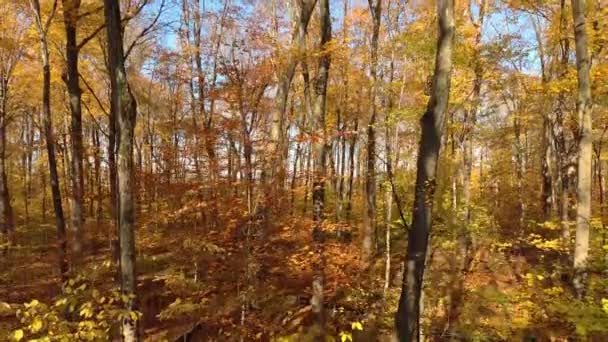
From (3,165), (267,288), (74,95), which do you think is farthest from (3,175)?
(267,288)

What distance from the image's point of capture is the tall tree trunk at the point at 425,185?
463cm

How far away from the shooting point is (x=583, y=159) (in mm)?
8086

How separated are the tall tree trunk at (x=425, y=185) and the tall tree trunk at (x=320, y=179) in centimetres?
371

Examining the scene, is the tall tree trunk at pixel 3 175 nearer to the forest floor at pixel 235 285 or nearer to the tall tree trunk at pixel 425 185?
the forest floor at pixel 235 285

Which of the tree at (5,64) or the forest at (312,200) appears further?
the tree at (5,64)

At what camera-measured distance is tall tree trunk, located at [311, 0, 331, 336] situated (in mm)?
8766

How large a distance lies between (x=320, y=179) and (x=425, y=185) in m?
4.15

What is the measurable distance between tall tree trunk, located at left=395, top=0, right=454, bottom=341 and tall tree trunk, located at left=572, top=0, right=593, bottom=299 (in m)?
5.26

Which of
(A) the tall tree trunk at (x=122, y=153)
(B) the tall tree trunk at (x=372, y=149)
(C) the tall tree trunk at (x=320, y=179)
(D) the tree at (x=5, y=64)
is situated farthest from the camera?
(D) the tree at (x=5, y=64)

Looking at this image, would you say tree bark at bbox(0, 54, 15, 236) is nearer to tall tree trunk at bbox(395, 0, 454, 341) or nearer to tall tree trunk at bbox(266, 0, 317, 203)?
tall tree trunk at bbox(266, 0, 317, 203)

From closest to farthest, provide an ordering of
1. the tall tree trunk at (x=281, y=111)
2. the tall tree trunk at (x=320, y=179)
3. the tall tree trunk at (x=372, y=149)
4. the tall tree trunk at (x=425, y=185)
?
1. the tall tree trunk at (x=425, y=185)
2. the tall tree trunk at (x=320, y=179)
3. the tall tree trunk at (x=281, y=111)
4. the tall tree trunk at (x=372, y=149)

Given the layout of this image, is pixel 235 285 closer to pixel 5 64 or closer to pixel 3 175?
pixel 3 175

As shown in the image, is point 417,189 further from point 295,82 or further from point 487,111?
point 295,82

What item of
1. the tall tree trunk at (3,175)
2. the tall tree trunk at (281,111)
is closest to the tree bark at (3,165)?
the tall tree trunk at (3,175)
